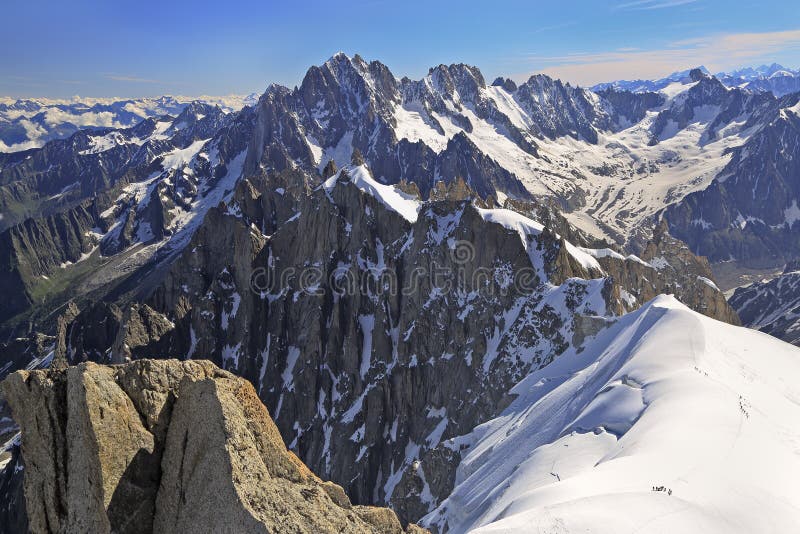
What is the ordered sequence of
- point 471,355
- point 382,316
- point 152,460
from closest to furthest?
1. point 152,460
2. point 471,355
3. point 382,316

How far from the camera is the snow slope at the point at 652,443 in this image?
24.5 m

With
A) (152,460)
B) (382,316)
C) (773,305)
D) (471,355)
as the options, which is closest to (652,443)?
(152,460)

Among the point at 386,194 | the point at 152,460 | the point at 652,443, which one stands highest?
the point at 386,194

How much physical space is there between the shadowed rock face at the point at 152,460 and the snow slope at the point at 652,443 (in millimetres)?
11192

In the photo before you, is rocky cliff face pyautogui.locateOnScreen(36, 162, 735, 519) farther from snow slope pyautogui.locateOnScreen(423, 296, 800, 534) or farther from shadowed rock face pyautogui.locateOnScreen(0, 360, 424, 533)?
shadowed rock face pyautogui.locateOnScreen(0, 360, 424, 533)

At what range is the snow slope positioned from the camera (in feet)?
80.5

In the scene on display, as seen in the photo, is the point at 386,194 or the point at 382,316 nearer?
the point at 382,316

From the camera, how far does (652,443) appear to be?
32.1 m

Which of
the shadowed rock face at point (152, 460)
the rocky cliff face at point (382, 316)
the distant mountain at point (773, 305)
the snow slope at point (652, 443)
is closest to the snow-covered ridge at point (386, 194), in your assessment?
the rocky cliff face at point (382, 316)

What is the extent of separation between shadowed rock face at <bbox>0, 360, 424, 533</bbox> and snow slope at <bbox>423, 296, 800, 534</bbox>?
36.7 feet

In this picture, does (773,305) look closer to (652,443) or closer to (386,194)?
(386,194)

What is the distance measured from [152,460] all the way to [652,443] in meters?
27.8

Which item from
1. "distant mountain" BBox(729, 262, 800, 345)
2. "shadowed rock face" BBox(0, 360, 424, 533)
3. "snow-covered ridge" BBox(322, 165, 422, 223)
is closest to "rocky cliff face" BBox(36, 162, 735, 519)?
"snow-covered ridge" BBox(322, 165, 422, 223)

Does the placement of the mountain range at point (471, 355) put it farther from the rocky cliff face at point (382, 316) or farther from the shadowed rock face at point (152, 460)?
the shadowed rock face at point (152, 460)
